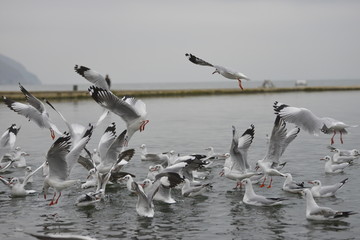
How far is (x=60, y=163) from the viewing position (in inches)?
464

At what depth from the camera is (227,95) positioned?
64.0 metres

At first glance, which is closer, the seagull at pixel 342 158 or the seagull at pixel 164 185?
the seagull at pixel 164 185

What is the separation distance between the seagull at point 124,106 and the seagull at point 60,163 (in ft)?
3.58

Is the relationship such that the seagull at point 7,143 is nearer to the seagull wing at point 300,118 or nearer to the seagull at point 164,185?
the seagull at point 164,185

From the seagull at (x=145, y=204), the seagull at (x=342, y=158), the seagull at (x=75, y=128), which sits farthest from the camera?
the seagull at (x=342, y=158)

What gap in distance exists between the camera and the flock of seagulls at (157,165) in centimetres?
1150

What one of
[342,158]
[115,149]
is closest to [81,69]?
[115,149]

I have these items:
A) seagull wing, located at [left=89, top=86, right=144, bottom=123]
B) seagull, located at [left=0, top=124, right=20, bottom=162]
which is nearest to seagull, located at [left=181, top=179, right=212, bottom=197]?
seagull wing, located at [left=89, top=86, right=144, bottom=123]

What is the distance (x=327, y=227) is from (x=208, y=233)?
192cm

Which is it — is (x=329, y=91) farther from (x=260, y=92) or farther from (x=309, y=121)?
(x=309, y=121)

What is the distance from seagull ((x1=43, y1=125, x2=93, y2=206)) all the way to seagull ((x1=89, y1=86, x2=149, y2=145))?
1.09 meters

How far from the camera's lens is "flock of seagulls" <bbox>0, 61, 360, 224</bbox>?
37.7ft

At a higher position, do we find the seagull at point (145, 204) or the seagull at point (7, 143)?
the seagull at point (7, 143)

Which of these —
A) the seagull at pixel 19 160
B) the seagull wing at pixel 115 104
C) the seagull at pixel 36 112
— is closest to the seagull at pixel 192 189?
the seagull wing at pixel 115 104
